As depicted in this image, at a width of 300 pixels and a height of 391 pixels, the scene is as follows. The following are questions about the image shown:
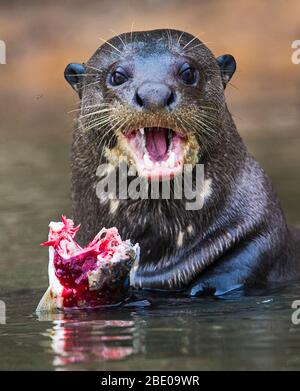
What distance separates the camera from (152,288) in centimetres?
873

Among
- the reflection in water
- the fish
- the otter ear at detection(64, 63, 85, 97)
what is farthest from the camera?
the otter ear at detection(64, 63, 85, 97)

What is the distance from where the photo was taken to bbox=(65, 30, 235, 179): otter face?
813cm

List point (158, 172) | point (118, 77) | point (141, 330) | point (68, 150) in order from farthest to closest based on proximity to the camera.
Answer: point (68, 150)
point (118, 77)
point (158, 172)
point (141, 330)

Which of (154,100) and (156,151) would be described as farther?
(156,151)

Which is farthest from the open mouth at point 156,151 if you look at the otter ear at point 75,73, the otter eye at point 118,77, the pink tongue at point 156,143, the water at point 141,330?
the otter ear at point 75,73

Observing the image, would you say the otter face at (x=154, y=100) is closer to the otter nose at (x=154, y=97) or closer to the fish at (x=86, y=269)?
the otter nose at (x=154, y=97)

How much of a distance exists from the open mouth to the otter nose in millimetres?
183

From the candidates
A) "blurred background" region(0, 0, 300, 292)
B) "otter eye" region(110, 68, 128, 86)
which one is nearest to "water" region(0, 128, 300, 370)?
"otter eye" region(110, 68, 128, 86)

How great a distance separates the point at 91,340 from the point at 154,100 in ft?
4.81

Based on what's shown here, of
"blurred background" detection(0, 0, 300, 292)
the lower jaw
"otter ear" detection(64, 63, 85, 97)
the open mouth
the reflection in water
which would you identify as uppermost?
"blurred background" detection(0, 0, 300, 292)

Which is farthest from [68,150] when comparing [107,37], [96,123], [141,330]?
[141,330]

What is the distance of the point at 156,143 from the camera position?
8.25 metres

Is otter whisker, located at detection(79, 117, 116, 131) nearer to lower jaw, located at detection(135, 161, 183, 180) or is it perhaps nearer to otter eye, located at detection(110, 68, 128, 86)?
otter eye, located at detection(110, 68, 128, 86)

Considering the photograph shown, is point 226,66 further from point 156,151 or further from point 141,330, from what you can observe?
point 141,330
